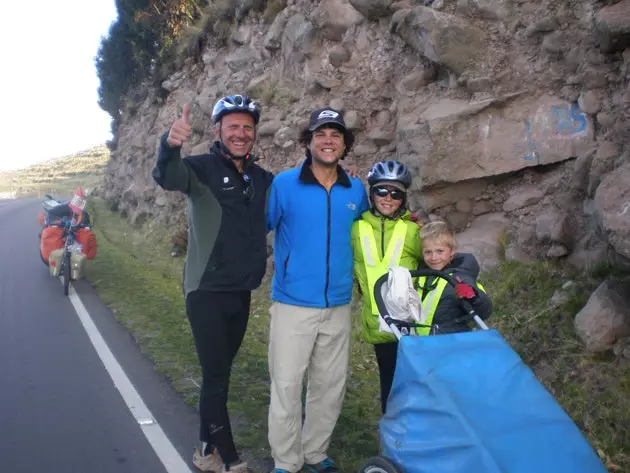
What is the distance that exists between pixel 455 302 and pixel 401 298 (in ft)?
1.32

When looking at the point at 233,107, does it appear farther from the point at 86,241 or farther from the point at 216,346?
the point at 86,241

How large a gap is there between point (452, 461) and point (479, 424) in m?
0.21

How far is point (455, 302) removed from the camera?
12.8ft

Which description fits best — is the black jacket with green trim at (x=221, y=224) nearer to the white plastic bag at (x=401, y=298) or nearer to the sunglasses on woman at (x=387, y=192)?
the sunglasses on woman at (x=387, y=192)

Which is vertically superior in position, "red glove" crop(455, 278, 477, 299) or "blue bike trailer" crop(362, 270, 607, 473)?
"red glove" crop(455, 278, 477, 299)

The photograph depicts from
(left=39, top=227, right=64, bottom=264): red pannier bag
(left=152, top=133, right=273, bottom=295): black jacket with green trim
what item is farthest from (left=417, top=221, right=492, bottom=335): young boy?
(left=39, top=227, right=64, bottom=264): red pannier bag

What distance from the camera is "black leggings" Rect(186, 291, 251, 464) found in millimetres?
4250

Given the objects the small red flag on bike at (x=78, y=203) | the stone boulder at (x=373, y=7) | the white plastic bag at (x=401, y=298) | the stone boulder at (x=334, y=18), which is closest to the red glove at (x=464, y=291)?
the white plastic bag at (x=401, y=298)

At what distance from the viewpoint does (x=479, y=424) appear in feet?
9.54

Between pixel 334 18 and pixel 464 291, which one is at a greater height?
pixel 334 18

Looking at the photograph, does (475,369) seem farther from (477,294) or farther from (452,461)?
(477,294)

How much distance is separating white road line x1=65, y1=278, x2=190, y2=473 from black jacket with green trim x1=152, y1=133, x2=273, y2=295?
1.45 meters

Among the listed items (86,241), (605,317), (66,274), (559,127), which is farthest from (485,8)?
(86,241)

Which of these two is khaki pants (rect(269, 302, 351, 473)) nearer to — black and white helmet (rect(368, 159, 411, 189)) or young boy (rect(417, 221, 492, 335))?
young boy (rect(417, 221, 492, 335))
